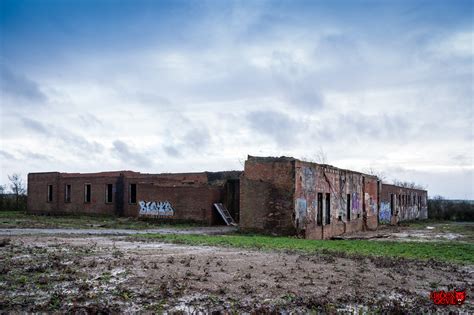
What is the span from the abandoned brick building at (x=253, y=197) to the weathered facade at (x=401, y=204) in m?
0.08

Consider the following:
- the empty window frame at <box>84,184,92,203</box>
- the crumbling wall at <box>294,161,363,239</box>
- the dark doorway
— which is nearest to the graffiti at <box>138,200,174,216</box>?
the dark doorway

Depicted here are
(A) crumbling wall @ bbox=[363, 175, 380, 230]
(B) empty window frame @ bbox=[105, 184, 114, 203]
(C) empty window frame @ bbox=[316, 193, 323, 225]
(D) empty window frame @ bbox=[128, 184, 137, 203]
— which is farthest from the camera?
(B) empty window frame @ bbox=[105, 184, 114, 203]

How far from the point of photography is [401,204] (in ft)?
145

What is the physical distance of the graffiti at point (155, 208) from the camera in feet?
98.2

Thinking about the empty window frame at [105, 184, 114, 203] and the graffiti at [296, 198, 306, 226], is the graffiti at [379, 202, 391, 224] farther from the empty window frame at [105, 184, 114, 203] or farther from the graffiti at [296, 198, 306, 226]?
the empty window frame at [105, 184, 114, 203]

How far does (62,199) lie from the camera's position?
39.3 meters

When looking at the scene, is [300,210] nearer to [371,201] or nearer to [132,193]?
[371,201]

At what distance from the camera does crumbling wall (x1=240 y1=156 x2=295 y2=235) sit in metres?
21.2

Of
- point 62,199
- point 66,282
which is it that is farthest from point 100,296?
point 62,199

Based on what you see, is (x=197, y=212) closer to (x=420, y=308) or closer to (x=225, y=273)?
(x=225, y=273)

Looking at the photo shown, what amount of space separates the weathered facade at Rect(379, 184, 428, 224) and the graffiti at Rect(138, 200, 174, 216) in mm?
16236

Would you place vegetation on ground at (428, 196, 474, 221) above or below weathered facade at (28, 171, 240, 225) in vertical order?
below

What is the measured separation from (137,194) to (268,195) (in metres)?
→ 12.9

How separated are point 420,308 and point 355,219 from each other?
21348 millimetres
